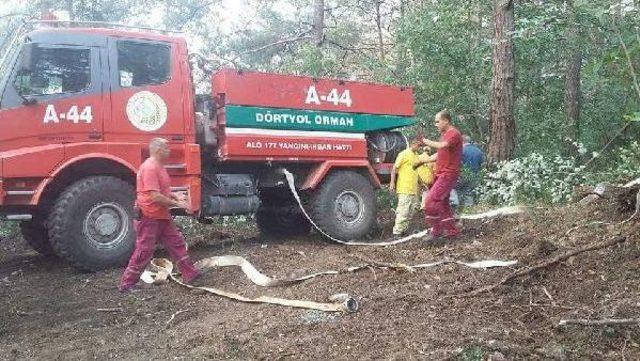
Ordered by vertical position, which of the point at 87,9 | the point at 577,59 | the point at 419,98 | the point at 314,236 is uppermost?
the point at 87,9

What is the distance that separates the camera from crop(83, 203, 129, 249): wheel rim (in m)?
Result: 6.96

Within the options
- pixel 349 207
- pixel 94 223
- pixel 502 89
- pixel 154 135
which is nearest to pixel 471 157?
pixel 502 89

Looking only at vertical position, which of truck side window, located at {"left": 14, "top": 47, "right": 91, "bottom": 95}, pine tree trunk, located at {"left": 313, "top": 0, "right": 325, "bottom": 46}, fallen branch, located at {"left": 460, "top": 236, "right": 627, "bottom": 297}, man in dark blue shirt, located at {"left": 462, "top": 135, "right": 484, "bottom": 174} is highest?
pine tree trunk, located at {"left": 313, "top": 0, "right": 325, "bottom": 46}

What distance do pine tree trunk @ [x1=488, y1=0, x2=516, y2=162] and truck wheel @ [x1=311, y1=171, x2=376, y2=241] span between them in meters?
2.52

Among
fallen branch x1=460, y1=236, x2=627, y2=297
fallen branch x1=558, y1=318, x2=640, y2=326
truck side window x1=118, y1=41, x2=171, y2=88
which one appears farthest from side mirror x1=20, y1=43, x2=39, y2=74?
fallen branch x1=558, y1=318, x2=640, y2=326

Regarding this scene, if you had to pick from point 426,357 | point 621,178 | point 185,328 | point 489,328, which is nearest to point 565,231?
point 621,178

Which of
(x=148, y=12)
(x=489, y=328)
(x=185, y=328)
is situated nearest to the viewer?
(x=489, y=328)

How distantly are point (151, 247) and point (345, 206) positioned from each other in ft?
10.9

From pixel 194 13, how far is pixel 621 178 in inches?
551

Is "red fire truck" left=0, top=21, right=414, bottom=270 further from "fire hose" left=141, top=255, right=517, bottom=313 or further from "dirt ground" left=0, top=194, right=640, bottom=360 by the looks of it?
"dirt ground" left=0, top=194, right=640, bottom=360

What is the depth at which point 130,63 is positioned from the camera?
293 inches

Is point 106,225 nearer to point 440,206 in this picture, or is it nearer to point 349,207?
point 349,207

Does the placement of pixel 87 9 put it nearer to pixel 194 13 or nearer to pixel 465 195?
pixel 194 13

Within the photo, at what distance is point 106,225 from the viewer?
706 centimetres
